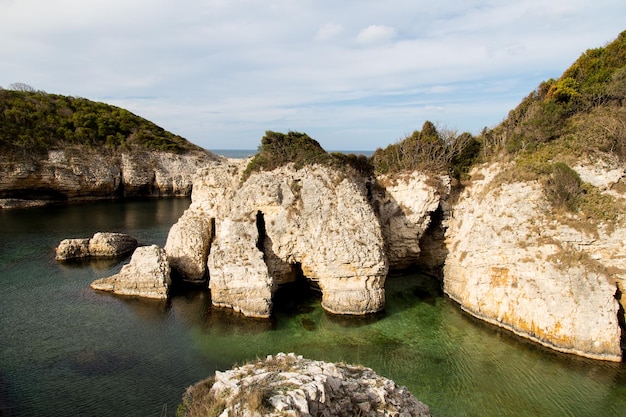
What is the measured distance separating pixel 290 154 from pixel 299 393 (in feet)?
62.7

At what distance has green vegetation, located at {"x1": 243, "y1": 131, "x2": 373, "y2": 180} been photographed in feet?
83.3

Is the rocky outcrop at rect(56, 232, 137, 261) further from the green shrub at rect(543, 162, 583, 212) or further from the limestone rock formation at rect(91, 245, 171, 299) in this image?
Result: the green shrub at rect(543, 162, 583, 212)

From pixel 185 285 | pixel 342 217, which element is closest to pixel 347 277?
pixel 342 217

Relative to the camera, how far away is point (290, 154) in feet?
84.9

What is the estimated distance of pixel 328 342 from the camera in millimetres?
18734

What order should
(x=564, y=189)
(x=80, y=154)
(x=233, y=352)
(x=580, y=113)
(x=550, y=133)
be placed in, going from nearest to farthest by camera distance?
(x=233, y=352) < (x=564, y=189) < (x=550, y=133) < (x=580, y=113) < (x=80, y=154)

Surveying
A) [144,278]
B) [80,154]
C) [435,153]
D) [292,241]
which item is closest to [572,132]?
[435,153]

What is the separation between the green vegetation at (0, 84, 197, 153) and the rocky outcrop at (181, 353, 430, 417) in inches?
2453

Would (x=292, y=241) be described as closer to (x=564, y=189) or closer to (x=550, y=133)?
(x=564, y=189)

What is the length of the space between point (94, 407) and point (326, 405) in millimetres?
10125

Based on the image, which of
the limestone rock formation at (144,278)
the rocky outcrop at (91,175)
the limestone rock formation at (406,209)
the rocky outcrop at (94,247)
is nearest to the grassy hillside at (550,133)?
the limestone rock formation at (406,209)

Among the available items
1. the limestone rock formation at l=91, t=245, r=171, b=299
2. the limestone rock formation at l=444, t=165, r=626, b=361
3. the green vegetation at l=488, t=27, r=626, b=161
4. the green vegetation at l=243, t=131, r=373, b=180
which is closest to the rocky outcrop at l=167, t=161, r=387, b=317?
the green vegetation at l=243, t=131, r=373, b=180

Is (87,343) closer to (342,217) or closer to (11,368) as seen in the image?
(11,368)

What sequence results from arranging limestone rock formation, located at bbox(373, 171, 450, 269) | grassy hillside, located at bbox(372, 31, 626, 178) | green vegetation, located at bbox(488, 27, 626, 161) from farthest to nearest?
limestone rock formation, located at bbox(373, 171, 450, 269) → grassy hillside, located at bbox(372, 31, 626, 178) → green vegetation, located at bbox(488, 27, 626, 161)
